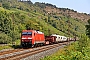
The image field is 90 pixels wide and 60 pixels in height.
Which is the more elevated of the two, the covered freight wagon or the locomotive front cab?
the locomotive front cab

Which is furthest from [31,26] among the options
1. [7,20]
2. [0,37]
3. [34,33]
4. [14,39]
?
[34,33]

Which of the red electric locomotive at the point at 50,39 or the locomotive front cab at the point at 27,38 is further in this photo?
the red electric locomotive at the point at 50,39

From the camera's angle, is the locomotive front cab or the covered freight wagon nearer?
the locomotive front cab

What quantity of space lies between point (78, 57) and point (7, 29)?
297ft

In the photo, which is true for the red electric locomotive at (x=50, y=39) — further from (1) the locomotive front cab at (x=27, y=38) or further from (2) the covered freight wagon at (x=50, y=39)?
(1) the locomotive front cab at (x=27, y=38)

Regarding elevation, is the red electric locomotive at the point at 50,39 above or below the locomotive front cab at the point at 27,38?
below

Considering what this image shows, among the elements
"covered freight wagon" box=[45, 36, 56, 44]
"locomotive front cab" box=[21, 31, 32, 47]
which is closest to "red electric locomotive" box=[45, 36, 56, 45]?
"covered freight wagon" box=[45, 36, 56, 44]

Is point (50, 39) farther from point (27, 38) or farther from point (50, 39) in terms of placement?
point (27, 38)

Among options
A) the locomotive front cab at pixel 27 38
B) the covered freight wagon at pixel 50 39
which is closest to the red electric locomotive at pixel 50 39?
the covered freight wagon at pixel 50 39

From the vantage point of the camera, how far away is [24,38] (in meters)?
47.2

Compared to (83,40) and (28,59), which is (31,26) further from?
(28,59)

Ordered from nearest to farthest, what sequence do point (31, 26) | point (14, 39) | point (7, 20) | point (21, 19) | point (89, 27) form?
point (89, 27), point (14, 39), point (7, 20), point (31, 26), point (21, 19)

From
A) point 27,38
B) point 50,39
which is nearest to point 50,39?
point 50,39

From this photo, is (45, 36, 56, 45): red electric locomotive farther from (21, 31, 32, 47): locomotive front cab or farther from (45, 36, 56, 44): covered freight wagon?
(21, 31, 32, 47): locomotive front cab
